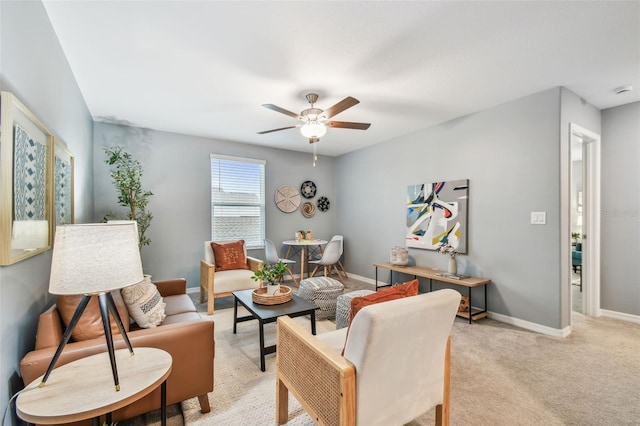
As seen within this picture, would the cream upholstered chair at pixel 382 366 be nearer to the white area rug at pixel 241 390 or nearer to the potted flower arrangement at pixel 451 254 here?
the white area rug at pixel 241 390

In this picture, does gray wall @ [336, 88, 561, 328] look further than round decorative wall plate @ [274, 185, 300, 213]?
No

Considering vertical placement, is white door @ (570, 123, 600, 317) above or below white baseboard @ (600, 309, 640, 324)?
above

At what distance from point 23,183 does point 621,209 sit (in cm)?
529

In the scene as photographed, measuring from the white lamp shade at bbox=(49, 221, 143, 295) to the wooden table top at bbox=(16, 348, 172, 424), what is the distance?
0.39 meters

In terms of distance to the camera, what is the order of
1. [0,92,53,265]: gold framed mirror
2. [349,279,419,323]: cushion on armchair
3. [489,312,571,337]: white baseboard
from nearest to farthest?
[0,92,53,265]: gold framed mirror, [349,279,419,323]: cushion on armchair, [489,312,571,337]: white baseboard

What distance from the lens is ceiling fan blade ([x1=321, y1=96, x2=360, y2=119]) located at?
2572mm

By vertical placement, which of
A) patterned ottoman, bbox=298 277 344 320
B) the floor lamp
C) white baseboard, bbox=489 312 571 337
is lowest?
white baseboard, bbox=489 312 571 337

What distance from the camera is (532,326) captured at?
10.2 feet

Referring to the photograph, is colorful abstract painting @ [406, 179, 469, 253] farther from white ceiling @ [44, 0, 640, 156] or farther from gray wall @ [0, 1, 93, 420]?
gray wall @ [0, 1, 93, 420]

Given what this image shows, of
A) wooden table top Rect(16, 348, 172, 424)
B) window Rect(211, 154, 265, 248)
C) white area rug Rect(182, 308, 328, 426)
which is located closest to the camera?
wooden table top Rect(16, 348, 172, 424)

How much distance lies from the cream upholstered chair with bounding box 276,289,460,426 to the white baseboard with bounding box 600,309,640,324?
10.8 feet

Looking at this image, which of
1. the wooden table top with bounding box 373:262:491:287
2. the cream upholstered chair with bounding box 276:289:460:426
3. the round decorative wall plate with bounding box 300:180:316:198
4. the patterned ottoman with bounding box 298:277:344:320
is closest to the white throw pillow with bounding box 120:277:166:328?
the cream upholstered chair with bounding box 276:289:460:426

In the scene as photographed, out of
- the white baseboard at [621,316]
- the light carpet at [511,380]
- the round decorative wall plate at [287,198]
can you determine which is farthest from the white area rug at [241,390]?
the white baseboard at [621,316]

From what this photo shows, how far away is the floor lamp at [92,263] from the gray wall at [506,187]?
A: 3.59 metres
